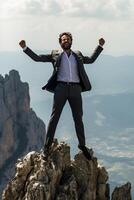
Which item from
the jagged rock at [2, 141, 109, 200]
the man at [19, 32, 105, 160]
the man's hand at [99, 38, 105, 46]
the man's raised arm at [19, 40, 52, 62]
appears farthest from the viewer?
the man's hand at [99, 38, 105, 46]

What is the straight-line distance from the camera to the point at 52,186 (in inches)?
716

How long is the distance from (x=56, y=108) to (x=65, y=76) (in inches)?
48.7

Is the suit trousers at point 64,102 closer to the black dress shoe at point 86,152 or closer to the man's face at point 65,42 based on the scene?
the black dress shoe at point 86,152

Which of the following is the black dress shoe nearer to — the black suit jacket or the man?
the man

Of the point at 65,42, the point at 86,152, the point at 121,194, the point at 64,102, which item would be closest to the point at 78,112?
the point at 64,102

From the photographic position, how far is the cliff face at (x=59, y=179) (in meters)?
18.0

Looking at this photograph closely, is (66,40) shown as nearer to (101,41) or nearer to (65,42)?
(65,42)

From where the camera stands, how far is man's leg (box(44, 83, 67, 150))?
747 inches

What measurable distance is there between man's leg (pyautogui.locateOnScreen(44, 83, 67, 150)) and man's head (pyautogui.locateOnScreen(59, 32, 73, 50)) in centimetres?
138

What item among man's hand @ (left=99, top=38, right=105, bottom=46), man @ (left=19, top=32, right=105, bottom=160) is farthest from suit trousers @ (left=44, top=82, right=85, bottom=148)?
man's hand @ (left=99, top=38, right=105, bottom=46)

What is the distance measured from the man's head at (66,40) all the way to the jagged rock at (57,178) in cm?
393

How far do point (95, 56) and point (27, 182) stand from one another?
5.13m

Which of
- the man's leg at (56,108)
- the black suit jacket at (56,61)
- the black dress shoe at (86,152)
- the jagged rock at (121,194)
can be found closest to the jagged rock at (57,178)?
the black dress shoe at (86,152)

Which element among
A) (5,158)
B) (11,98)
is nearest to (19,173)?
(5,158)
